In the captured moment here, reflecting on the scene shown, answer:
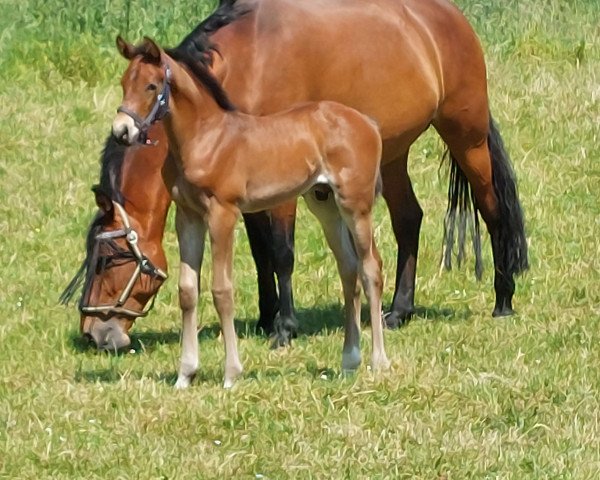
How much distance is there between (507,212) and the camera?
9219mm

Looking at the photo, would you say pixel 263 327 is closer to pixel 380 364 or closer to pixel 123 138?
pixel 380 364

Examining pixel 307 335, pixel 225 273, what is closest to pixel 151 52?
pixel 225 273

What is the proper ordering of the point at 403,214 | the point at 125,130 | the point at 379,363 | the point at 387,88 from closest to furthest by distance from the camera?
the point at 125,130 → the point at 379,363 → the point at 387,88 → the point at 403,214

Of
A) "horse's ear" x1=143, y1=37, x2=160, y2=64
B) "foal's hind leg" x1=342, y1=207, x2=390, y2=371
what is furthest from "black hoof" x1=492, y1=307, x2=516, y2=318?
"horse's ear" x1=143, y1=37, x2=160, y2=64

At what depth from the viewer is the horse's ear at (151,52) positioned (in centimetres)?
633

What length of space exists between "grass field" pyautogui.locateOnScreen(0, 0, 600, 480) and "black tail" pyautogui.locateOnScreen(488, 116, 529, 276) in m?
0.29

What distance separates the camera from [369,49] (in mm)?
8383

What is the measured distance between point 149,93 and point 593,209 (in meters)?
5.28

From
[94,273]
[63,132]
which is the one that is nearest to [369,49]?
[94,273]

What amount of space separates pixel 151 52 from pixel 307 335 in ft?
8.03

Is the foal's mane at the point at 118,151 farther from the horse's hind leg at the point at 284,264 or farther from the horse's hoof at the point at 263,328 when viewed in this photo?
the horse's hoof at the point at 263,328

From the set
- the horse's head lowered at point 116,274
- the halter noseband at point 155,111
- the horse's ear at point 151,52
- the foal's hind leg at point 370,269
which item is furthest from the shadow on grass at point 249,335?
the horse's ear at point 151,52

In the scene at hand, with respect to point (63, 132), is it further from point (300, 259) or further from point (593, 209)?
point (593, 209)

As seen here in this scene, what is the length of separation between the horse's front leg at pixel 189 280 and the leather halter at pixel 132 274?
108 centimetres
